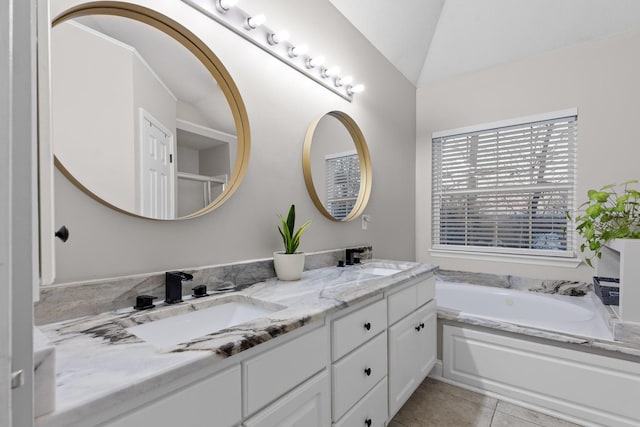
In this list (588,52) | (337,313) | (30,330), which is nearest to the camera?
(30,330)

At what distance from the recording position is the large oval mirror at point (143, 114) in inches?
38.1

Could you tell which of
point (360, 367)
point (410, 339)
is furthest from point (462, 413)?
point (360, 367)

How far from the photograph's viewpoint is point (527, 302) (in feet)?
8.46

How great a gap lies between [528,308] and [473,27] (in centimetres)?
243

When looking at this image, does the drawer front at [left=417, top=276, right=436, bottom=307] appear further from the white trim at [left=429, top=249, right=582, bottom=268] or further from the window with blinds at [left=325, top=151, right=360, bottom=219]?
the white trim at [left=429, top=249, right=582, bottom=268]

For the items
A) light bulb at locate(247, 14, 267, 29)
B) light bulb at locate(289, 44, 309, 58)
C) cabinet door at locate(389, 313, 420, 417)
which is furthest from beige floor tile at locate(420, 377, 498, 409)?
light bulb at locate(247, 14, 267, 29)

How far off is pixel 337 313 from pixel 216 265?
22.2 inches

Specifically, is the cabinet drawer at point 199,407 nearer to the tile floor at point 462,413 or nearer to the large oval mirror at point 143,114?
the large oval mirror at point 143,114

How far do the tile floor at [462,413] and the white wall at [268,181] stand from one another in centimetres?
105

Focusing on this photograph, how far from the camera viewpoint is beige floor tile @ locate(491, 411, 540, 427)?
1740 mm

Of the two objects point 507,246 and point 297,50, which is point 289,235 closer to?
point 297,50

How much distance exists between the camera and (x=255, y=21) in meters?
1.48

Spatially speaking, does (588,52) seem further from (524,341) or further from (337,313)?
(337,313)

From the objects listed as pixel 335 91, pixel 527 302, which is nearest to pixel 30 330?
pixel 335 91
